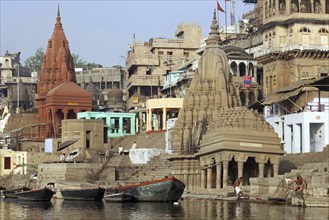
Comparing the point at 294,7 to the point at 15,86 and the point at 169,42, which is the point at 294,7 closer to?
the point at 169,42

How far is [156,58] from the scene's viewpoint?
3797 inches

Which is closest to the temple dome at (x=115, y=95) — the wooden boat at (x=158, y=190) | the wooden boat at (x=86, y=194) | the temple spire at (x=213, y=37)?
the temple spire at (x=213, y=37)

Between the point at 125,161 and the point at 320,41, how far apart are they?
52.5 ft

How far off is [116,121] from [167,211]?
42408mm

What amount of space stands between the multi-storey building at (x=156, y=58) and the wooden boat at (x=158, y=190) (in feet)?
149

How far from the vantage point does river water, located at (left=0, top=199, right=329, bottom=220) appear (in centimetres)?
3619

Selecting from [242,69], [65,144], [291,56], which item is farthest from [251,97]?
[65,144]

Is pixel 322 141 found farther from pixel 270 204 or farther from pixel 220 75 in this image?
pixel 270 204

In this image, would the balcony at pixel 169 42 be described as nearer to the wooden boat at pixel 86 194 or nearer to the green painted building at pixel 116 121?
the green painted building at pixel 116 121

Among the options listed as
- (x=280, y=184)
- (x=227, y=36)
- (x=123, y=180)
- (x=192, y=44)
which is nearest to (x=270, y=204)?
(x=280, y=184)

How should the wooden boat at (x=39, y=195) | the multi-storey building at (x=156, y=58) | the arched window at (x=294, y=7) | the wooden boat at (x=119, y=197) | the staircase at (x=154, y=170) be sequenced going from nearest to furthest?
the wooden boat at (x=119, y=197)
the wooden boat at (x=39, y=195)
the staircase at (x=154, y=170)
the arched window at (x=294, y=7)
the multi-storey building at (x=156, y=58)

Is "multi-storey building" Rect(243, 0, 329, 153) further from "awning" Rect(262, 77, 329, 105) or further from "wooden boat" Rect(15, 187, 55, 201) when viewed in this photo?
"wooden boat" Rect(15, 187, 55, 201)

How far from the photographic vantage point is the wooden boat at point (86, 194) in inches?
1977

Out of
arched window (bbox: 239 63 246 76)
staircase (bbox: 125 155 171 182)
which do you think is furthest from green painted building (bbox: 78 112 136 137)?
staircase (bbox: 125 155 171 182)
